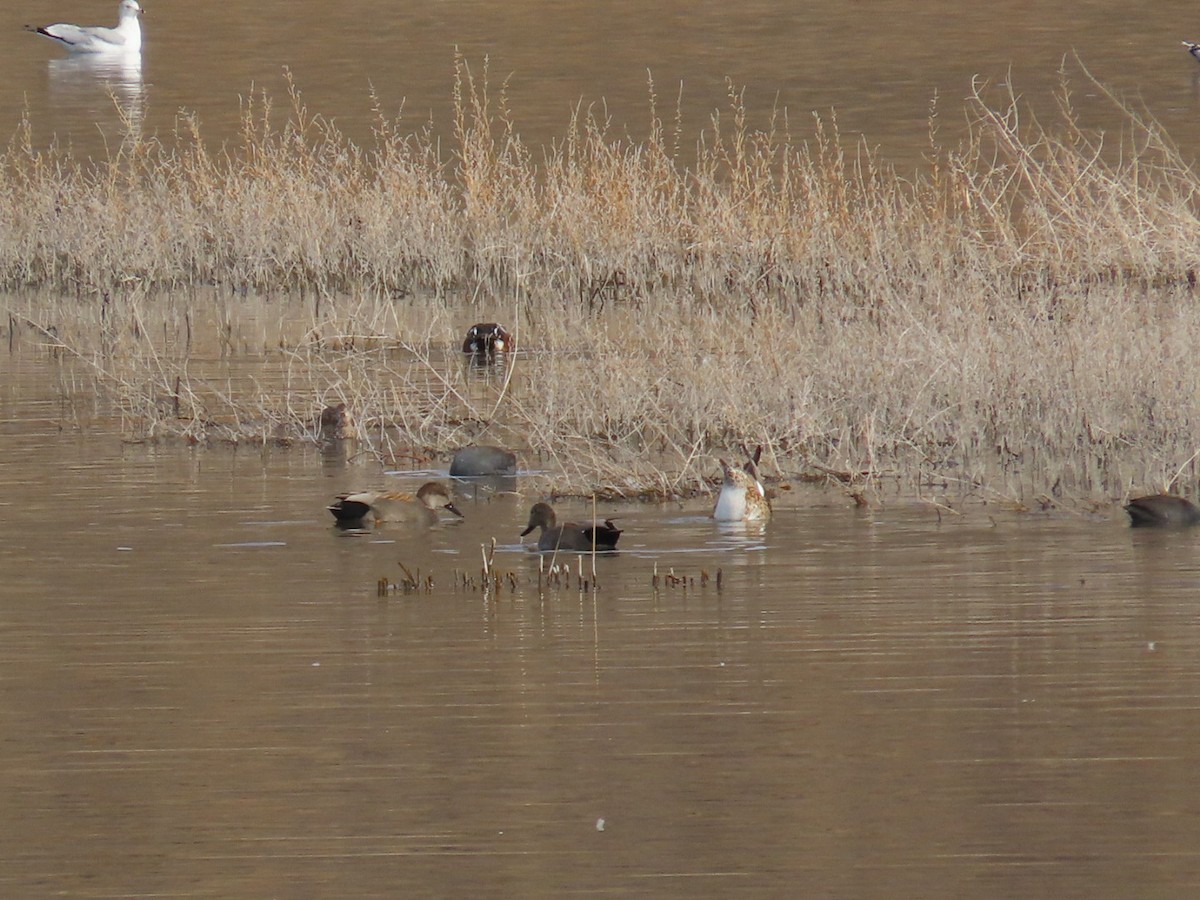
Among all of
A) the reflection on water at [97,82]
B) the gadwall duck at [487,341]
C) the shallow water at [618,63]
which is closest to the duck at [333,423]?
the gadwall duck at [487,341]

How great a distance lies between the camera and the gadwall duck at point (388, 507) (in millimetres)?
10891

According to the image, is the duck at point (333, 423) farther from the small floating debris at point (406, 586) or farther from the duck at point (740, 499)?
the small floating debris at point (406, 586)

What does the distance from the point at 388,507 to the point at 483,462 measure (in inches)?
54.4

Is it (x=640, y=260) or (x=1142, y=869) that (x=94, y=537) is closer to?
(x=1142, y=869)

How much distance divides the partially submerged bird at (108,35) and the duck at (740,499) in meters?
40.3

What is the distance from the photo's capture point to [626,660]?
8055 millimetres

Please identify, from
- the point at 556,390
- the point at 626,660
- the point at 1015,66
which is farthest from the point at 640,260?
the point at 1015,66

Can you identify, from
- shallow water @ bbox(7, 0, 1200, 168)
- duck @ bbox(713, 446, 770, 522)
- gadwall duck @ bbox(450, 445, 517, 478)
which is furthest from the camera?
shallow water @ bbox(7, 0, 1200, 168)

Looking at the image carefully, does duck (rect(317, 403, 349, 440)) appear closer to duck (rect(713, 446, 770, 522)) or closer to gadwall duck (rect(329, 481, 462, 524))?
gadwall duck (rect(329, 481, 462, 524))

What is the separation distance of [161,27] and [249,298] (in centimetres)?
4268

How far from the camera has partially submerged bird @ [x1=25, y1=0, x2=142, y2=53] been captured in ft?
162

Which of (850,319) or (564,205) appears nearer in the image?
(850,319)

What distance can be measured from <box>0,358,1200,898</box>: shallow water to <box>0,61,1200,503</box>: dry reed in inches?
52.2

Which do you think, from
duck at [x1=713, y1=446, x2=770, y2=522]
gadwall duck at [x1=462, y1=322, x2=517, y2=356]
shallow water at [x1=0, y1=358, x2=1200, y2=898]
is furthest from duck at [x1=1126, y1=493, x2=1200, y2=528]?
gadwall duck at [x1=462, y1=322, x2=517, y2=356]
